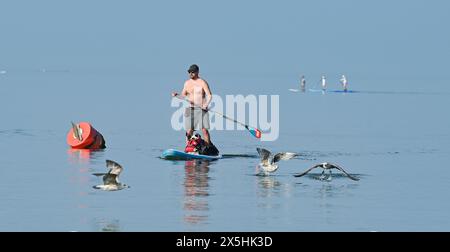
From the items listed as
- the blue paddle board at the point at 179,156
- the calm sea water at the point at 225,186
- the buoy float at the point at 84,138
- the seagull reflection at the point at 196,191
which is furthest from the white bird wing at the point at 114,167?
the buoy float at the point at 84,138

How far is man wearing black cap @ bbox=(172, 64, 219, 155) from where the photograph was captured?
33.9 m

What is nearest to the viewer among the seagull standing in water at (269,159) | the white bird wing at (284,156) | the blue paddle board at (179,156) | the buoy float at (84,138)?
the white bird wing at (284,156)

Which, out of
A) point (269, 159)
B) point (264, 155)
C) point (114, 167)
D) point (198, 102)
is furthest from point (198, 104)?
point (114, 167)

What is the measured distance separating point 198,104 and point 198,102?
0.05 metres

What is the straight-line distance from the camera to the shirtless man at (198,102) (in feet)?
111

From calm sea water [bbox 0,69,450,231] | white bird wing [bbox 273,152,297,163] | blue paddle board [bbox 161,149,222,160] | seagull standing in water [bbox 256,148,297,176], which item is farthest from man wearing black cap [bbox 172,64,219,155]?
white bird wing [bbox 273,152,297,163]

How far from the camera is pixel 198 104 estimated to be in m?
34.0

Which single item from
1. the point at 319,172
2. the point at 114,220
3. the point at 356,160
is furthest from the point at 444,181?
the point at 114,220

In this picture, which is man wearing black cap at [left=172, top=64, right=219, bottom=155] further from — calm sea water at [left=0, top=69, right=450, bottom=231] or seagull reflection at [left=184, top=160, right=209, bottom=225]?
seagull reflection at [left=184, top=160, right=209, bottom=225]

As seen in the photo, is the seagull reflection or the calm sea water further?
the seagull reflection

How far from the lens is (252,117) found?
6234cm

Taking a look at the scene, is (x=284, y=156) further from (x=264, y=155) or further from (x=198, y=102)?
(x=198, y=102)

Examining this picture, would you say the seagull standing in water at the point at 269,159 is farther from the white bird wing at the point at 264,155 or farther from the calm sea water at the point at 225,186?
the calm sea water at the point at 225,186
